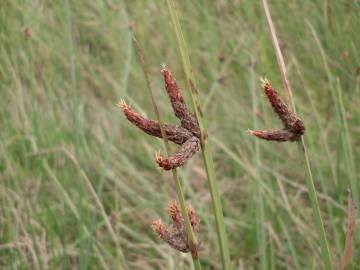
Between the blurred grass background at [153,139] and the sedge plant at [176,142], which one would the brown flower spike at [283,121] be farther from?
the blurred grass background at [153,139]

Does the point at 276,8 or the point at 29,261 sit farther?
the point at 276,8

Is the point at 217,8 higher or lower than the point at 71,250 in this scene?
higher

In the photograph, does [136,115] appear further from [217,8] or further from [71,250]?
[217,8]

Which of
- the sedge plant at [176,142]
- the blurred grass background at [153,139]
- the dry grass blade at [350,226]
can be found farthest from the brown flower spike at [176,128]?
the blurred grass background at [153,139]

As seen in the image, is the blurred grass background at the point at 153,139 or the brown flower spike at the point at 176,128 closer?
the brown flower spike at the point at 176,128

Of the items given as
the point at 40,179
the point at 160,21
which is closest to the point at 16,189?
the point at 40,179

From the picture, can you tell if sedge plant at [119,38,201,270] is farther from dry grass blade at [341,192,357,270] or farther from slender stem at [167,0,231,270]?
dry grass blade at [341,192,357,270]

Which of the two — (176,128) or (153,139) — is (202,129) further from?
(153,139)
